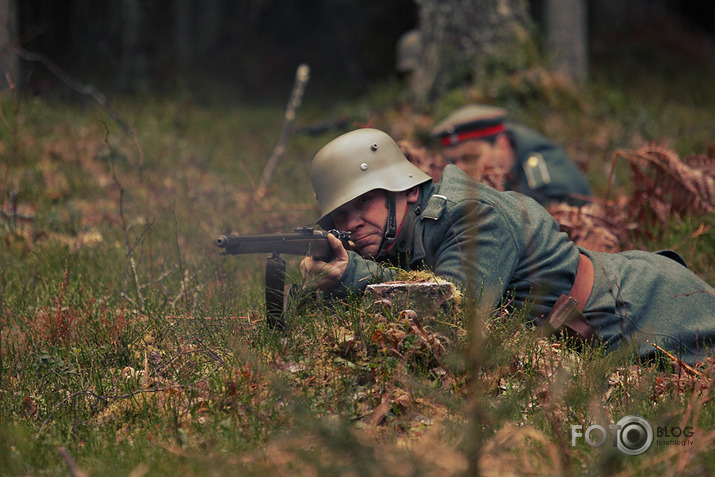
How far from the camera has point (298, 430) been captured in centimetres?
232

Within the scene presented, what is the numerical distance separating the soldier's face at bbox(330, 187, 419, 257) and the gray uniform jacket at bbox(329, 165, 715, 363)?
66mm

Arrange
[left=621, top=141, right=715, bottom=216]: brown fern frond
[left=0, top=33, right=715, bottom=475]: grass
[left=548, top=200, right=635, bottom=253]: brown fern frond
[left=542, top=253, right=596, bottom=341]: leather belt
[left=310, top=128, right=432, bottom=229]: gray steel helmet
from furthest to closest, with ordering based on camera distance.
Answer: [left=621, top=141, right=715, bottom=216]: brown fern frond, [left=548, top=200, right=635, bottom=253]: brown fern frond, [left=310, top=128, right=432, bottom=229]: gray steel helmet, [left=542, top=253, right=596, bottom=341]: leather belt, [left=0, top=33, right=715, bottom=475]: grass

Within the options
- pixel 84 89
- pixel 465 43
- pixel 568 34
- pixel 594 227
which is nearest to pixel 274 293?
pixel 594 227

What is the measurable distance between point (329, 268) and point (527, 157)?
4079mm

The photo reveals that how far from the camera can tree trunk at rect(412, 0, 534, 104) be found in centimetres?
890

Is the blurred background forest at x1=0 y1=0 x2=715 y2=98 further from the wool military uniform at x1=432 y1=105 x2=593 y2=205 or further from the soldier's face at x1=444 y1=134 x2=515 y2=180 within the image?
the soldier's face at x1=444 y1=134 x2=515 y2=180

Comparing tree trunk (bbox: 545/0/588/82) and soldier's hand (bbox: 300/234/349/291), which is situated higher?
tree trunk (bbox: 545/0/588/82)

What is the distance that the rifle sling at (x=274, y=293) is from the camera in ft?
10.1

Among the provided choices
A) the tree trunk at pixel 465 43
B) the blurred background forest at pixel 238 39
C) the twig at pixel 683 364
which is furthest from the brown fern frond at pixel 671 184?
the blurred background forest at pixel 238 39

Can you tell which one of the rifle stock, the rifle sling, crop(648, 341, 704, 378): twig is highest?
the rifle stock

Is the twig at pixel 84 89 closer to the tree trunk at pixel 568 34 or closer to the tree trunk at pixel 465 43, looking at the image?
the tree trunk at pixel 465 43

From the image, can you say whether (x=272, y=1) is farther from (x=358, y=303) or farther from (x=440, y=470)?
(x=440, y=470)

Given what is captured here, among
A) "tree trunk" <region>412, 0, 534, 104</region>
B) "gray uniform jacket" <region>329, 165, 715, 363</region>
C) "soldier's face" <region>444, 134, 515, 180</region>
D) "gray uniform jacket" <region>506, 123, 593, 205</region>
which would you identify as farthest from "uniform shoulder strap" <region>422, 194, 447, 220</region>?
"tree trunk" <region>412, 0, 534, 104</region>

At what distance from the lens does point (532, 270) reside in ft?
10.9
